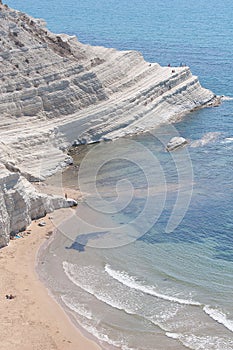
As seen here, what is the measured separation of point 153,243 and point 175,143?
21946 mm

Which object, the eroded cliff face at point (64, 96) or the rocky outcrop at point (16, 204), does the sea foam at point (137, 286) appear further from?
the eroded cliff face at point (64, 96)

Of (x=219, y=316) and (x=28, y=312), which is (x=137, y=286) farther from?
(x=28, y=312)

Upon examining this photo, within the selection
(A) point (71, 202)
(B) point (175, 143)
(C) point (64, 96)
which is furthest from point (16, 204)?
(C) point (64, 96)

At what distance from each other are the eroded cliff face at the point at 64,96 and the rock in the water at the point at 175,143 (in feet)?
18.8

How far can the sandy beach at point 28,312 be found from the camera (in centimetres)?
3803

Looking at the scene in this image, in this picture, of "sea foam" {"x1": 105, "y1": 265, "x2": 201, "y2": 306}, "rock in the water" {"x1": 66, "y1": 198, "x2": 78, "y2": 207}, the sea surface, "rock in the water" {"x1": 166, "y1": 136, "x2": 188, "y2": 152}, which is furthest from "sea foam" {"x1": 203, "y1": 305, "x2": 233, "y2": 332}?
"rock in the water" {"x1": 166, "y1": 136, "x2": 188, "y2": 152}

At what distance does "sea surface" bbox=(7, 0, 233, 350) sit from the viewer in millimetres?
39750

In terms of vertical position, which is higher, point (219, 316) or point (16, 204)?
point (16, 204)

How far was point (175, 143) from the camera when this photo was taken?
6962 cm

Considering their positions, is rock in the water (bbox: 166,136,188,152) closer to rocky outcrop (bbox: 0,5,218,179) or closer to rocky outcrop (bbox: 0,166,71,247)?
rocky outcrop (bbox: 0,5,218,179)

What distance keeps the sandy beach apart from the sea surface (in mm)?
791

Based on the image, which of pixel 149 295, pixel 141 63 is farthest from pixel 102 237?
pixel 141 63

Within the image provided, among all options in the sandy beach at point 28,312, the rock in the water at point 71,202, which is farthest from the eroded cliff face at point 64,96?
the sandy beach at point 28,312

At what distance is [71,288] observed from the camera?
43781 millimetres
